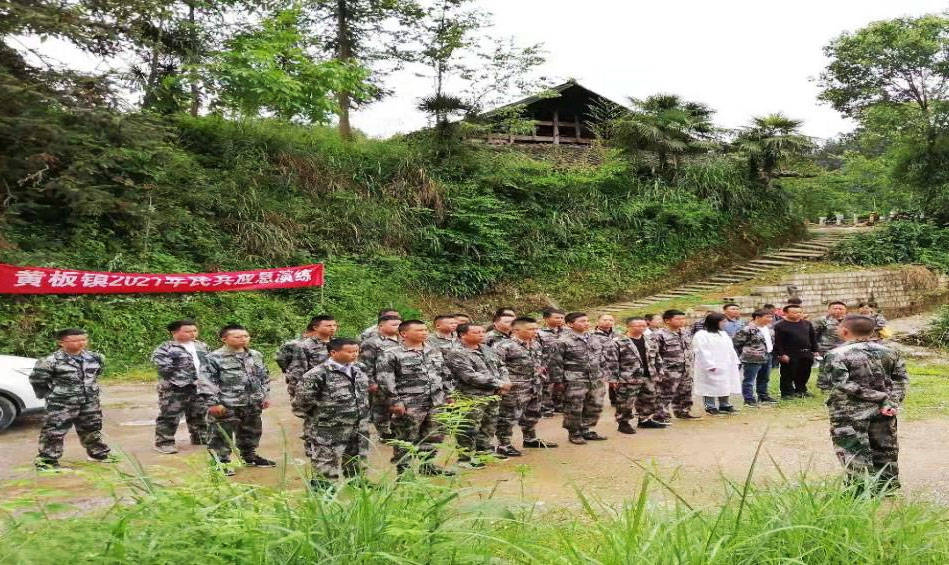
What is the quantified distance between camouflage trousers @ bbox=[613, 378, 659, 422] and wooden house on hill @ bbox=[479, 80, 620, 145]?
1420cm

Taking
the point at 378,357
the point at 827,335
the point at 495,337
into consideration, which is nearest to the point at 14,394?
the point at 378,357

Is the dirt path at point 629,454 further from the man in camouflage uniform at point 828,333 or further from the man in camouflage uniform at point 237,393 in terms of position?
the man in camouflage uniform at point 828,333

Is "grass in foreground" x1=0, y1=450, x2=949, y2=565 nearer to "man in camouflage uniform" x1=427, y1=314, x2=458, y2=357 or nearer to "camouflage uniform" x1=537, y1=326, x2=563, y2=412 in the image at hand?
"man in camouflage uniform" x1=427, y1=314, x2=458, y2=357

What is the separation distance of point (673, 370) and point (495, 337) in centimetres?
235

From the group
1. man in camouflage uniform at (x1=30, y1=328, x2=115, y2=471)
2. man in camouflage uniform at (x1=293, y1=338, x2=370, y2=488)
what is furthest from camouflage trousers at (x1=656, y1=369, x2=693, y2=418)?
man in camouflage uniform at (x1=30, y1=328, x2=115, y2=471)

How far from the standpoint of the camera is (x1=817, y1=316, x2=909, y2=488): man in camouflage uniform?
484 cm

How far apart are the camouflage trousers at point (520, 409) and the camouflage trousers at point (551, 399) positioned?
614mm

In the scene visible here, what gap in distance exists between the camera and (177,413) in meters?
6.68

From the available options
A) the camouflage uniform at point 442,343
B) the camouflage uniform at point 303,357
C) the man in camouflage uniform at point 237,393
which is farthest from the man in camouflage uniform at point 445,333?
the man in camouflage uniform at point 237,393

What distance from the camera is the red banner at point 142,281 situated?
10719 millimetres

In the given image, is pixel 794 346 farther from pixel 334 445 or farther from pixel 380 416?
pixel 334 445

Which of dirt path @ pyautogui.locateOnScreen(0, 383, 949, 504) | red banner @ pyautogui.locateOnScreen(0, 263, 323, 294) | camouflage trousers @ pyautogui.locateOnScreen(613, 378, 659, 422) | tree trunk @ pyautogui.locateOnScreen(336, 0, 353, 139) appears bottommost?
dirt path @ pyautogui.locateOnScreen(0, 383, 949, 504)

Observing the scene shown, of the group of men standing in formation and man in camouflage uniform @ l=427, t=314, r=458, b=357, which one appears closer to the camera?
the group of men standing in formation

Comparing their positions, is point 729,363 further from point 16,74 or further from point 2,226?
point 16,74
